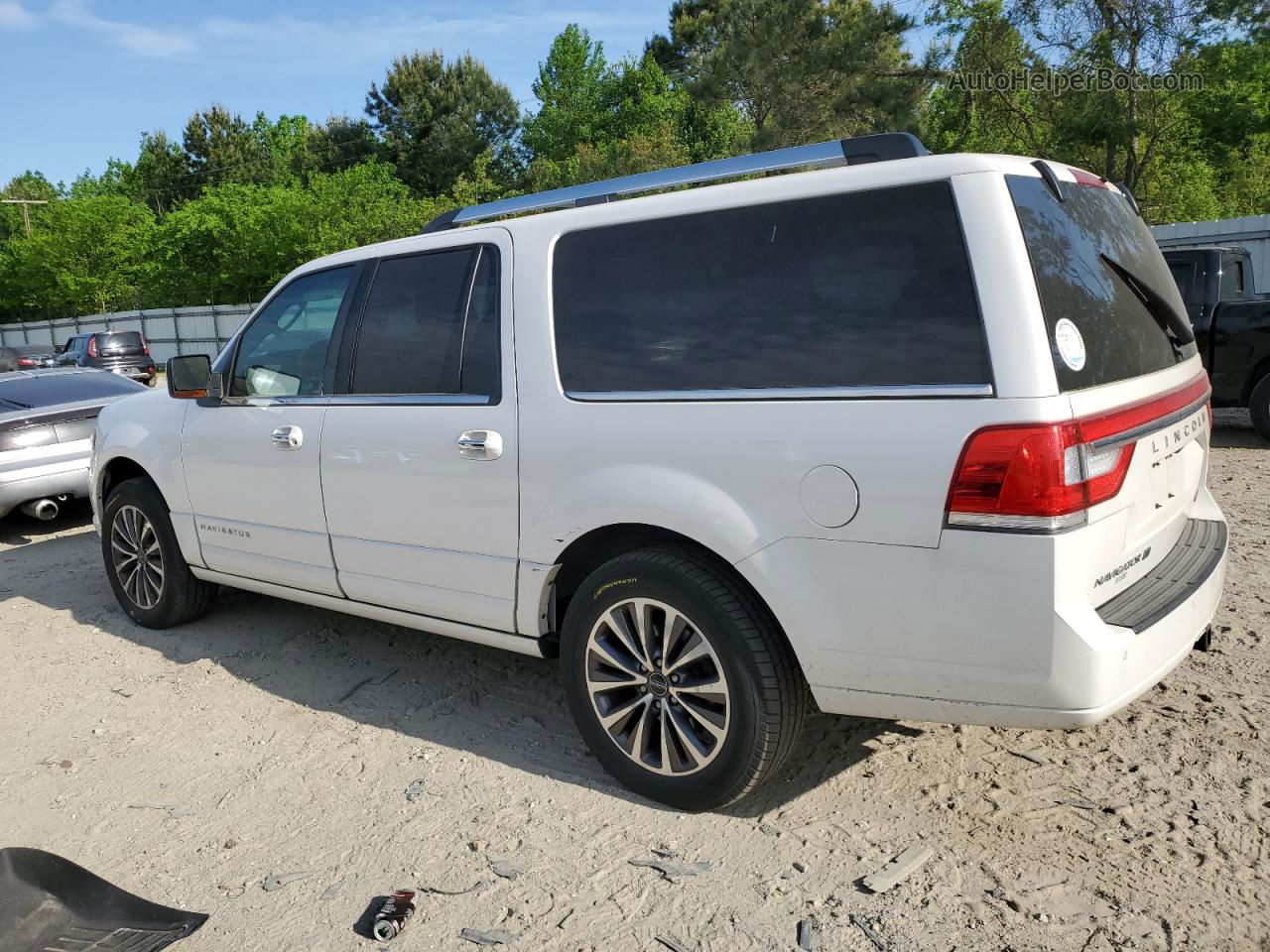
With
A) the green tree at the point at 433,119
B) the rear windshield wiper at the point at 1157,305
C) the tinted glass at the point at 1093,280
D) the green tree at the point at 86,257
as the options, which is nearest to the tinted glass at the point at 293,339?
the tinted glass at the point at 1093,280

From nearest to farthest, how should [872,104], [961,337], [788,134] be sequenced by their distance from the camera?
[961,337]
[872,104]
[788,134]

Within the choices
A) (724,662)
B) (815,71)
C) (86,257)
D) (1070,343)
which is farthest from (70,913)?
(86,257)

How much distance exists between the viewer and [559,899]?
289 cm

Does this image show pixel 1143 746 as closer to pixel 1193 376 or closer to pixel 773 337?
pixel 1193 376

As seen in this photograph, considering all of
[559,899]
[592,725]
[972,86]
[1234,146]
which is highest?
[972,86]

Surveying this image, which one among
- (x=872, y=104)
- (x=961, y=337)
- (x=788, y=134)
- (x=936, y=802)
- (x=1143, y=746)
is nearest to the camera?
(x=961, y=337)

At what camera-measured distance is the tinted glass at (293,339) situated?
4.40m

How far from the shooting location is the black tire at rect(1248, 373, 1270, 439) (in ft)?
31.2

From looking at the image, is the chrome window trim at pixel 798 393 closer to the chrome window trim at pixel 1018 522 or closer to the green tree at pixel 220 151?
the chrome window trim at pixel 1018 522

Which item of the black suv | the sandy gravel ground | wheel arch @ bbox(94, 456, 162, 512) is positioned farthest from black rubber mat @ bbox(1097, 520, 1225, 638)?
the black suv

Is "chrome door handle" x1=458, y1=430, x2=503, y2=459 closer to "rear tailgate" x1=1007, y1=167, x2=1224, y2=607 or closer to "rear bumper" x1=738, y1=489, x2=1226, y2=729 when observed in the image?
"rear bumper" x1=738, y1=489, x2=1226, y2=729

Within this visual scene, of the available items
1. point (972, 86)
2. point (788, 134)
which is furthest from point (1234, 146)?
point (788, 134)

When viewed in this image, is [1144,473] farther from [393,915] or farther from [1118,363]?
[393,915]

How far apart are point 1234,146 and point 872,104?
10.1 metres
